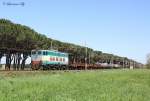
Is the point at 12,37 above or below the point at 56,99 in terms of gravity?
above

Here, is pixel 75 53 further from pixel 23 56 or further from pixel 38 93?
pixel 38 93

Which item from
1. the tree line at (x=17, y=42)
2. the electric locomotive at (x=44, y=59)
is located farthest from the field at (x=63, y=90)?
the tree line at (x=17, y=42)

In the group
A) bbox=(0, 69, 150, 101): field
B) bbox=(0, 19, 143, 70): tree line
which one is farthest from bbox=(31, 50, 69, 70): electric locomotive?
bbox=(0, 69, 150, 101): field

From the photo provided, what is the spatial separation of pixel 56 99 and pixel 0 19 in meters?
64.8

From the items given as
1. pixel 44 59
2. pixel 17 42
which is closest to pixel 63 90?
pixel 44 59

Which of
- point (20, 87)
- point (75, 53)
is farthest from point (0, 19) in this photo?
point (20, 87)

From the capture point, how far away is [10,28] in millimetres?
78938

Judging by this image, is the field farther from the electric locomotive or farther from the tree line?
the tree line

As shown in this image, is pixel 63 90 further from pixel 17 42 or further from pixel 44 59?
pixel 17 42

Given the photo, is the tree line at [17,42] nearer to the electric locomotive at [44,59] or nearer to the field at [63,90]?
the electric locomotive at [44,59]

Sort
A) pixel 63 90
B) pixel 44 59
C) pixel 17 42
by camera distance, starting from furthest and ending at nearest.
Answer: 1. pixel 17 42
2. pixel 44 59
3. pixel 63 90

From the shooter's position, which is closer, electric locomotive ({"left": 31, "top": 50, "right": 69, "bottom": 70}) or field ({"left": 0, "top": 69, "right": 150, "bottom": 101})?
field ({"left": 0, "top": 69, "right": 150, "bottom": 101})

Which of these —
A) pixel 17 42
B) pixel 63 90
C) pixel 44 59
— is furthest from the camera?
pixel 17 42

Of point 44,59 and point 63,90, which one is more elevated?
point 44,59
